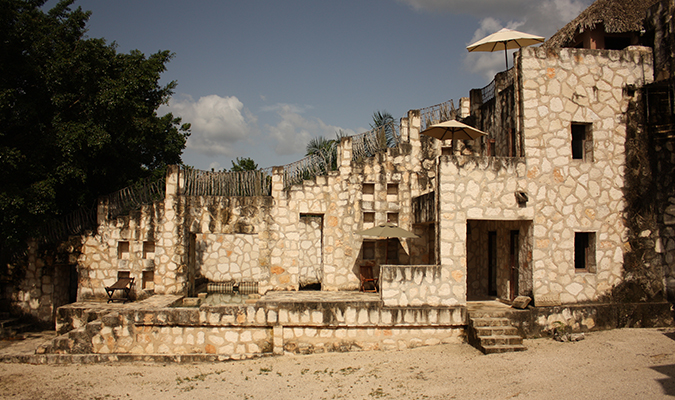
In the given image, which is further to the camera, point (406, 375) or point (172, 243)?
point (172, 243)

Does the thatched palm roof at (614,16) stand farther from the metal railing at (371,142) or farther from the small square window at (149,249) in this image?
the small square window at (149,249)

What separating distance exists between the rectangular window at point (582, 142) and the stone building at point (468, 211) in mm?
32

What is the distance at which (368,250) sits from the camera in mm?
13750

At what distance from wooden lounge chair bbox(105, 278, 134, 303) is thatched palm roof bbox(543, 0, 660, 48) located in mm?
13885

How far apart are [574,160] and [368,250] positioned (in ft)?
20.0

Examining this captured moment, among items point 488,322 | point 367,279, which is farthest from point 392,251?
point 488,322

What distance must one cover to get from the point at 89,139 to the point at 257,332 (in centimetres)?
684

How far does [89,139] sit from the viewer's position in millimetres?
11953

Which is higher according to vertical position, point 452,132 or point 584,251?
point 452,132

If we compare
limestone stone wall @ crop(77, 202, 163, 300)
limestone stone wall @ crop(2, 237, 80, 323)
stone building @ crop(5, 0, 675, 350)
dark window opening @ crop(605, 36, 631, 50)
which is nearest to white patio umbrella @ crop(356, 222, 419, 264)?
stone building @ crop(5, 0, 675, 350)

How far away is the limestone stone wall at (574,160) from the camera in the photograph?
10469 mm

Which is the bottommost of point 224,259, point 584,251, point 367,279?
point 367,279

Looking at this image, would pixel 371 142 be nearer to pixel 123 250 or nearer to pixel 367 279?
pixel 367 279

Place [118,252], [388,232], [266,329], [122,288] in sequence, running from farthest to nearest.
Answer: [118,252] < [122,288] < [388,232] < [266,329]
